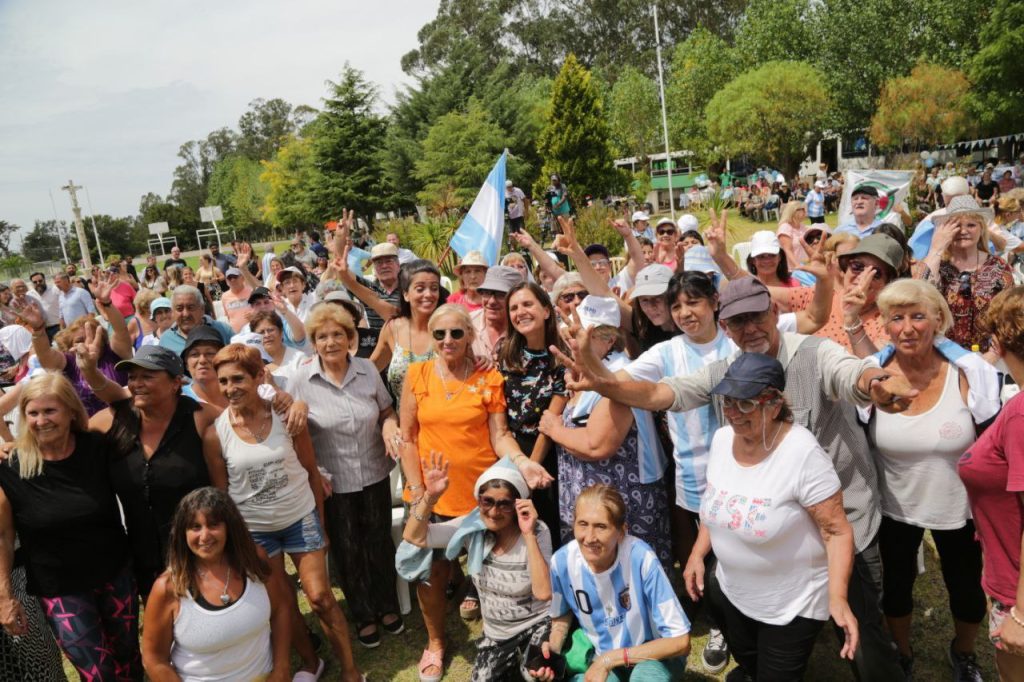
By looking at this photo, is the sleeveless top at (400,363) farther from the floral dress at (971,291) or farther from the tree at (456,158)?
the tree at (456,158)

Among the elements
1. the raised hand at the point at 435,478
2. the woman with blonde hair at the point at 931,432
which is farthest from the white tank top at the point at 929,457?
the raised hand at the point at 435,478

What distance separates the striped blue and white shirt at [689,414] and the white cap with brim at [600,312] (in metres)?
0.38

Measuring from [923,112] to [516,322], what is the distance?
3559 cm

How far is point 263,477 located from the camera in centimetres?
347

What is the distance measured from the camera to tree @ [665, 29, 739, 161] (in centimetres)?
4020

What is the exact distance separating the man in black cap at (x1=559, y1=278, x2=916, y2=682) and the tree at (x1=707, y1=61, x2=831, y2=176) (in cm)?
3314

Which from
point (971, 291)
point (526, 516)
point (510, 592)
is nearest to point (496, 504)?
point (526, 516)

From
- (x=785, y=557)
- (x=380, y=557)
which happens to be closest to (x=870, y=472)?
(x=785, y=557)

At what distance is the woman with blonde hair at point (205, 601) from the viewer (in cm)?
298

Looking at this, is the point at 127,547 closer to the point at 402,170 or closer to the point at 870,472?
the point at 870,472

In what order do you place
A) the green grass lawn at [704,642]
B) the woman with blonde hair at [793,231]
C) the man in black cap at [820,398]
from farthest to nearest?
the woman with blonde hair at [793,231]
the green grass lawn at [704,642]
the man in black cap at [820,398]

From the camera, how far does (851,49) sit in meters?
38.6

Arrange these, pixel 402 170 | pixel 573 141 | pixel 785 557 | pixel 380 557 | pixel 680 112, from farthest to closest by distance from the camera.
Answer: pixel 680 112 → pixel 402 170 → pixel 573 141 → pixel 380 557 → pixel 785 557

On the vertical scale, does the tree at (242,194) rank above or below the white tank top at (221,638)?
above
